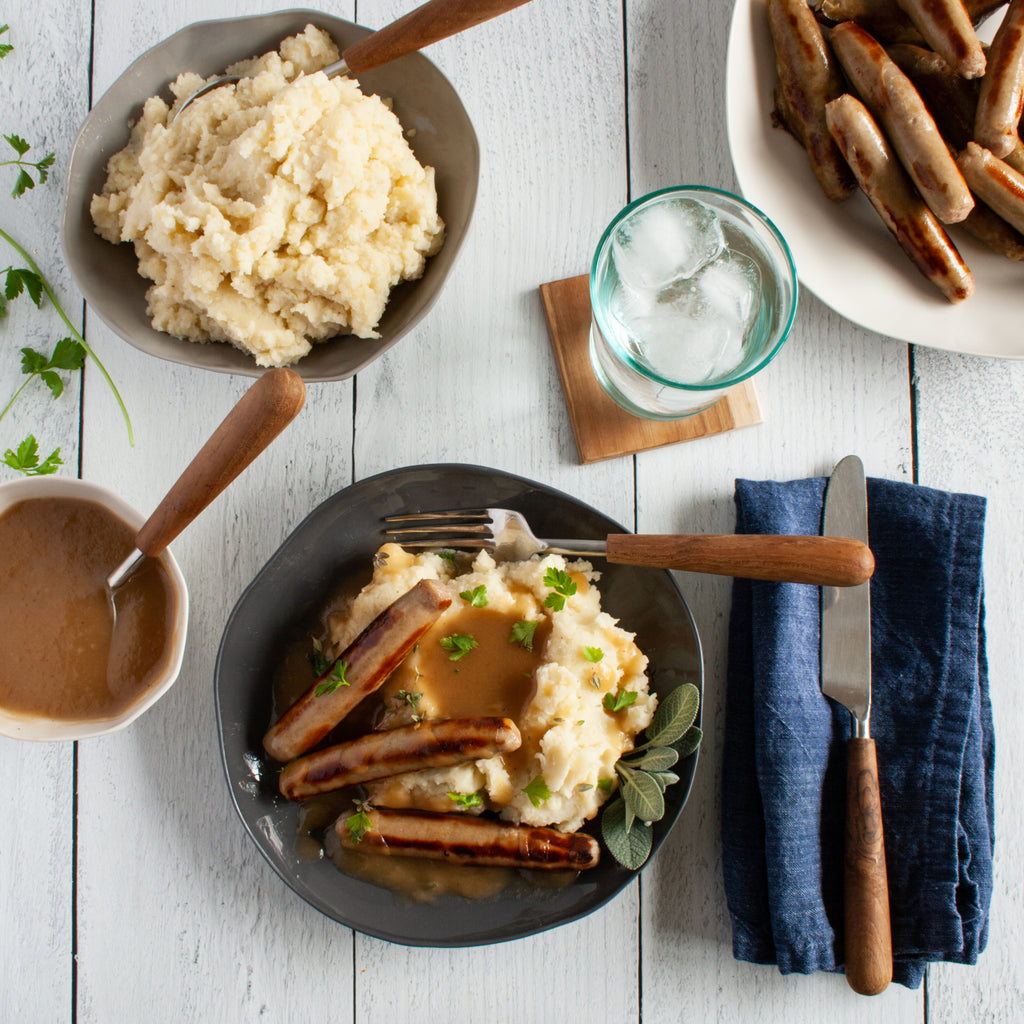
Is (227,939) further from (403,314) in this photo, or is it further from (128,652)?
(403,314)

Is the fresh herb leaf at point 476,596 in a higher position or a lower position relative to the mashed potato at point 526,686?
higher

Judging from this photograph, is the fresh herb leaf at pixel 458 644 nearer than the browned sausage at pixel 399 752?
No

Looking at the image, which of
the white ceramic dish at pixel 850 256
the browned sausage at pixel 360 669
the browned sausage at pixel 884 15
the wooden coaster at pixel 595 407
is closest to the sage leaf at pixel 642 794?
the browned sausage at pixel 360 669

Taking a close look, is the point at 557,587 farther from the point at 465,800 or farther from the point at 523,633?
the point at 465,800

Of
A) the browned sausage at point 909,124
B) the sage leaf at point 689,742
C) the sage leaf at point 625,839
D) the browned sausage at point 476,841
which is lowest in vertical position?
the sage leaf at point 625,839

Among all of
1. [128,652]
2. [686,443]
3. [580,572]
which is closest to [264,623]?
[128,652]

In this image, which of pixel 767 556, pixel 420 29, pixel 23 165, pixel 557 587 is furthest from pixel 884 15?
pixel 23 165

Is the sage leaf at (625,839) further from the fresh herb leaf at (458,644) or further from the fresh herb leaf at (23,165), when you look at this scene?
the fresh herb leaf at (23,165)
